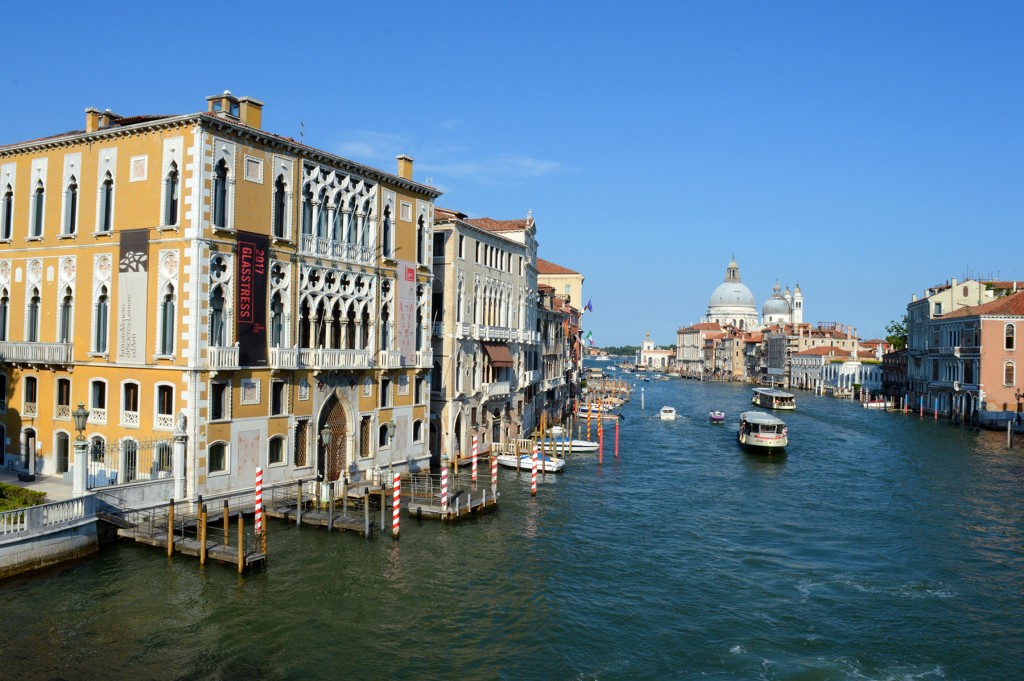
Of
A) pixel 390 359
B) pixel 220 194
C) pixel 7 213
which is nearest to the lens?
pixel 220 194

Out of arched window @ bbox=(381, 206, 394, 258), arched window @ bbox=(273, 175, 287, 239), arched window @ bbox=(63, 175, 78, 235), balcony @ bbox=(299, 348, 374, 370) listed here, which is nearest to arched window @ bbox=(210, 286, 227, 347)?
arched window @ bbox=(273, 175, 287, 239)

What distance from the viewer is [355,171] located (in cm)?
2823

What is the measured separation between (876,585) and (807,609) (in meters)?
3.17

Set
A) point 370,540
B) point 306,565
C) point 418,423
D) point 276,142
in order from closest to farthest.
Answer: point 306,565 < point 370,540 < point 276,142 < point 418,423

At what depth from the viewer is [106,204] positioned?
24.5 metres

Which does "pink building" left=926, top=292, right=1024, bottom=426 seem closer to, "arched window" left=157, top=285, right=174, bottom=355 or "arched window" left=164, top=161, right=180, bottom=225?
"arched window" left=157, top=285, right=174, bottom=355

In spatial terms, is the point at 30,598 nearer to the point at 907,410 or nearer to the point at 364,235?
the point at 364,235

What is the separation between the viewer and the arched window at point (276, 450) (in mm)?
25016

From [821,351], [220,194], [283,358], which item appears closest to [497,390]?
[283,358]

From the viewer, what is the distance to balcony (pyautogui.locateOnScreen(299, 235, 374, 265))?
26047 mm

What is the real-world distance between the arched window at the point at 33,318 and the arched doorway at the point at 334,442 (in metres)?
9.55

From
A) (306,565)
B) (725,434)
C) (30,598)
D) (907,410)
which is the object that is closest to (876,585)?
(306,565)

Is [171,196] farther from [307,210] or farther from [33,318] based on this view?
[33,318]

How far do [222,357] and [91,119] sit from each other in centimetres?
950
